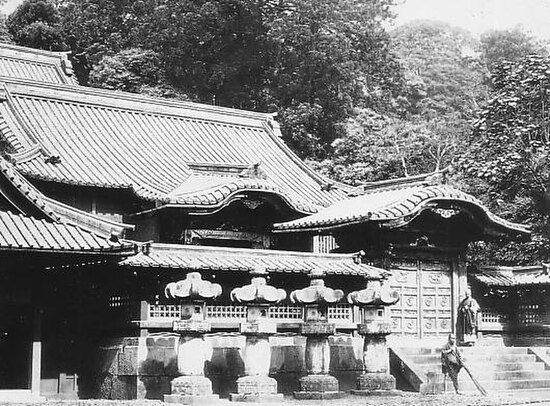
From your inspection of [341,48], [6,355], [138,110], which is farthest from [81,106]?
[341,48]

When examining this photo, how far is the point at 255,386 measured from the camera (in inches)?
679

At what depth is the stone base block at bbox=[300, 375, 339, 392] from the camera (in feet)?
59.3

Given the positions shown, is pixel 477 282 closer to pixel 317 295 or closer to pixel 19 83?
pixel 317 295

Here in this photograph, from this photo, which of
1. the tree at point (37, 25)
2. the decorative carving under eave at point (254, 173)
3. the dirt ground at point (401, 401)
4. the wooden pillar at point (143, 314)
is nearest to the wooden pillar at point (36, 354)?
the dirt ground at point (401, 401)

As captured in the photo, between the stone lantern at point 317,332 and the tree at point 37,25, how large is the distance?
127ft

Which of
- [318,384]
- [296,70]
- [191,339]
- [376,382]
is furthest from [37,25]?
[318,384]

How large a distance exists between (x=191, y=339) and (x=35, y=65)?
2451 cm

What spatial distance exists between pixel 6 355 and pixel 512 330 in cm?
1536

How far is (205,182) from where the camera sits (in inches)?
964

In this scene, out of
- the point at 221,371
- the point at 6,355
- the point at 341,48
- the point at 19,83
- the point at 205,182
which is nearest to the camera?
the point at 6,355

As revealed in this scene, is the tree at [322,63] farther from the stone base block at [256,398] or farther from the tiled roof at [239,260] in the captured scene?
the stone base block at [256,398]

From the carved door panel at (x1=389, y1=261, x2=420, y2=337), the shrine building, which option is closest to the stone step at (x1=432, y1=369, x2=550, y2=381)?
the shrine building

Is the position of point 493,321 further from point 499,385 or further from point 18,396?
point 18,396

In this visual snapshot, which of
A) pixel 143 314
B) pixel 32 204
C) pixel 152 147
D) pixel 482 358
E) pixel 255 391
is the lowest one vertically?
pixel 255 391
